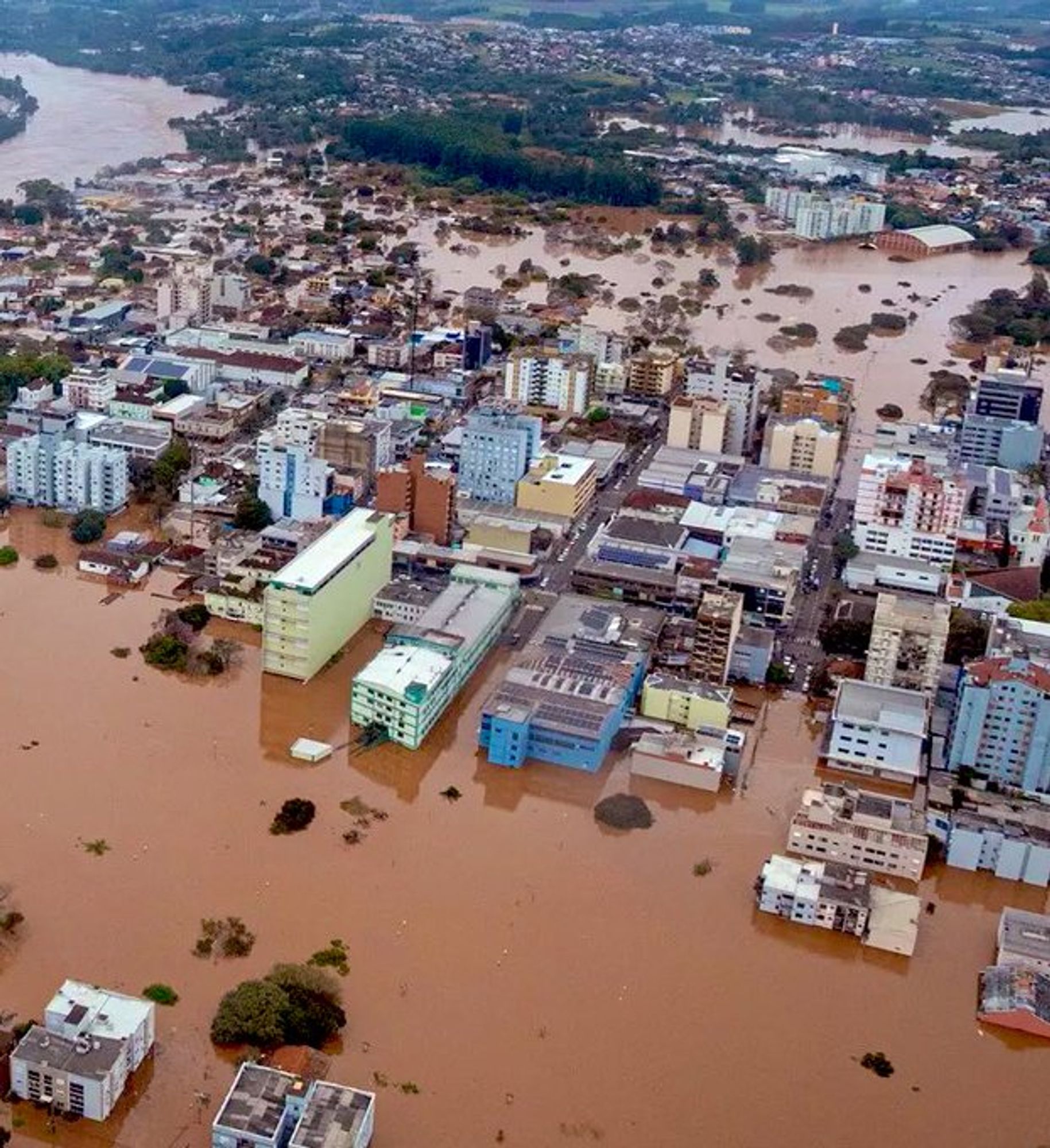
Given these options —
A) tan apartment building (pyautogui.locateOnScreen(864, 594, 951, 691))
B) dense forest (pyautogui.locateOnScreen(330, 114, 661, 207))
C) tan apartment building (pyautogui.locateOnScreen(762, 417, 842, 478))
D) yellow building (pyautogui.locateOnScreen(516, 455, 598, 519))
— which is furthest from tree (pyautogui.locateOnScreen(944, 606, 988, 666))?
dense forest (pyautogui.locateOnScreen(330, 114, 661, 207))

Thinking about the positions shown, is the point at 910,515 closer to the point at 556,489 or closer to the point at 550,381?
the point at 556,489

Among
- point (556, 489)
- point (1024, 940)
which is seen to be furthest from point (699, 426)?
point (1024, 940)

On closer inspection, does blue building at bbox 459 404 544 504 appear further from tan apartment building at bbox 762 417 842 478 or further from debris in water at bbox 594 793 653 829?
debris in water at bbox 594 793 653 829

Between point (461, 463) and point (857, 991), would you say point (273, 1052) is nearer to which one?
point (857, 991)

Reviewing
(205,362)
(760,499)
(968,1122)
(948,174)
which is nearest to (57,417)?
(205,362)

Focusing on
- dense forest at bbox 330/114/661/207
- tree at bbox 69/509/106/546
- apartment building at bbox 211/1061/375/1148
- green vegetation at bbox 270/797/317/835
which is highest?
dense forest at bbox 330/114/661/207

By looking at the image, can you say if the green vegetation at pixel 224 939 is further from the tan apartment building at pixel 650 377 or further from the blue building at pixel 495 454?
the tan apartment building at pixel 650 377
